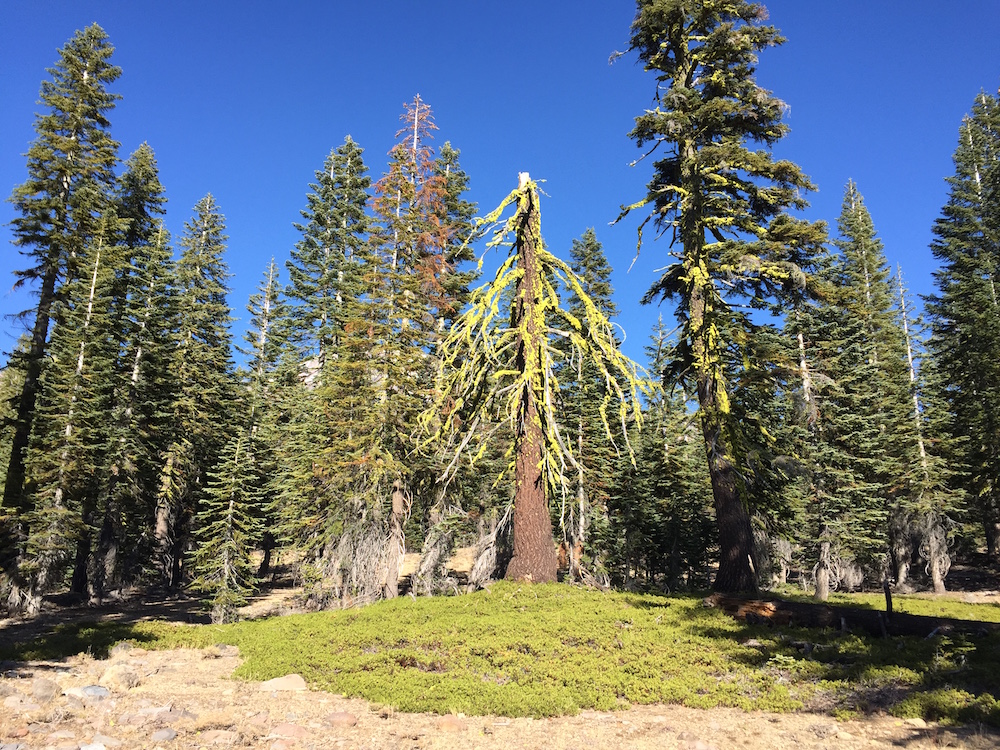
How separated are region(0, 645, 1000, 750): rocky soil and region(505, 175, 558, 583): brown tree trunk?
6248 millimetres

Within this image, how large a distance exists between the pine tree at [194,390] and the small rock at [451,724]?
81.6ft

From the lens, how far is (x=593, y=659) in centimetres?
853

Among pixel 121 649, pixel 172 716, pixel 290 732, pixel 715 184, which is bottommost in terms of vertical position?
pixel 121 649

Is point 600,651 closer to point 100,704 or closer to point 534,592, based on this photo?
point 534,592

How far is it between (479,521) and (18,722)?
695 inches

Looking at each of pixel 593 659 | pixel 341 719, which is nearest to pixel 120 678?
pixel 341 719

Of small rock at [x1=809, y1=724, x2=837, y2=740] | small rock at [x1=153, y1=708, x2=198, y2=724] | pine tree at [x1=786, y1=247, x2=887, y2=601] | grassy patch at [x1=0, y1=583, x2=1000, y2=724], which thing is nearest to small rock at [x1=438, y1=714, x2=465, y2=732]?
grassy patch at [x1=0, y1=583, x2=1000, y2=724]

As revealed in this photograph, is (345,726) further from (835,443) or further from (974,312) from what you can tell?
(974,312)

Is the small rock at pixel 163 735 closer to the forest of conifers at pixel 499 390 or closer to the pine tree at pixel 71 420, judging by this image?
the forest of conifers at pixel 499 390

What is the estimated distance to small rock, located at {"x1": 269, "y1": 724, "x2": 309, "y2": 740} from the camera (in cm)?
626

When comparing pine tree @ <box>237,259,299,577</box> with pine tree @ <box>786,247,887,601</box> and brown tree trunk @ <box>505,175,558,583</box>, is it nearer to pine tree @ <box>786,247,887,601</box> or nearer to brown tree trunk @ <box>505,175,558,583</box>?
brown tree trunk @ <box>505,175,558,583</box>

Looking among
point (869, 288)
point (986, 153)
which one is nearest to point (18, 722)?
point (869, 288)

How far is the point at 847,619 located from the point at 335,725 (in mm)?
8492

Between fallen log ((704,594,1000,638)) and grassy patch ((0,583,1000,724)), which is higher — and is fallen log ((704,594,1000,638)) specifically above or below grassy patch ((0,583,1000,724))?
above
